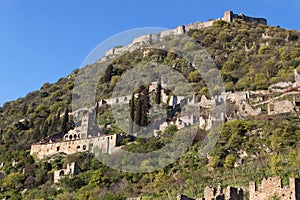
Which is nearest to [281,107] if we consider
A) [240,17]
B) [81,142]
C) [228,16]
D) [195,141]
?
[195,141]

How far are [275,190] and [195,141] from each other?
132 ft

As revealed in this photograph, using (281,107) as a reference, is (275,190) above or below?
below

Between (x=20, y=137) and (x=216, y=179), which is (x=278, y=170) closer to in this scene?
(x=216, y=179)

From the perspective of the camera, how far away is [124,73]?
107312 millimetres

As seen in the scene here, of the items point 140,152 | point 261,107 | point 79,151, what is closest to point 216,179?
point 140,152

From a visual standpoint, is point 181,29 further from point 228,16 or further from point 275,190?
point 275,190

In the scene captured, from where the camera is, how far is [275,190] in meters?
19.9

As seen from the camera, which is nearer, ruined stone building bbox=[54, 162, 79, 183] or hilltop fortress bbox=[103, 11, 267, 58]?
ruined stone building bbox=[54, 162, 79, 183]

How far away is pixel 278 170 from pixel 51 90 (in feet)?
265

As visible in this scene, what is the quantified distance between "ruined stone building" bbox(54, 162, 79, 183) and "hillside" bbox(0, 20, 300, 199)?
2.61ft

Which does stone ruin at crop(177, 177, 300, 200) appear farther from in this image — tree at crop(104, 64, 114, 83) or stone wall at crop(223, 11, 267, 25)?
stone wall at crop(223, 11, 267, 25)

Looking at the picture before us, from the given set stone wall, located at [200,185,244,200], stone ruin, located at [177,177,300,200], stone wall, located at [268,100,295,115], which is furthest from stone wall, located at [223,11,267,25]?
stone ruin, located at [177,177,300,200]

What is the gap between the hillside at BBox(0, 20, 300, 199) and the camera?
161 feet

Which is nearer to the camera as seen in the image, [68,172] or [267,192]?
[267,192]
